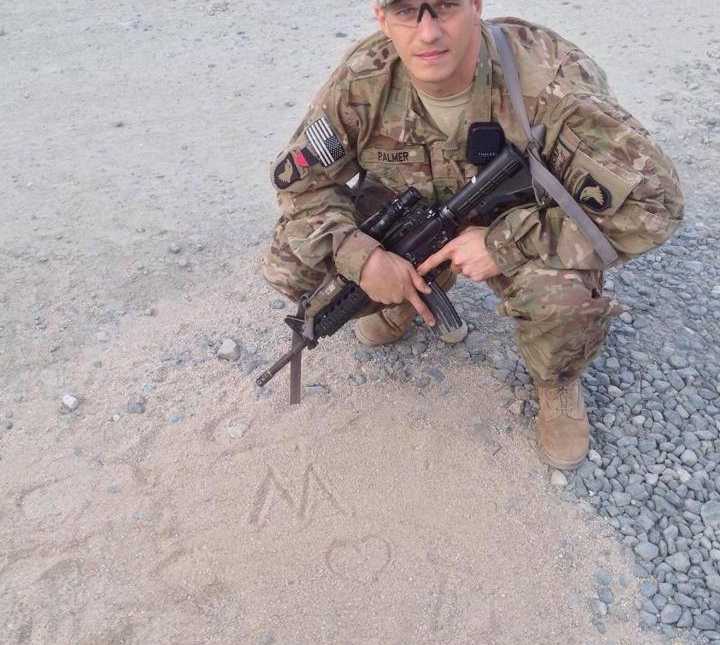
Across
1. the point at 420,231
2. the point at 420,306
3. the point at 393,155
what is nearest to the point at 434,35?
the point at 393,155

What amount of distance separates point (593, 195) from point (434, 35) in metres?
0.71

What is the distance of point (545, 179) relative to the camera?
2.49 meters

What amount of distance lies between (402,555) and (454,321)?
32.9 inches

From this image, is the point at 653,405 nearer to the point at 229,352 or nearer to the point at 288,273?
the point at 288,273

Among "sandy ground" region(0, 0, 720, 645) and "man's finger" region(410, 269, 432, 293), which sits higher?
"man's finger" region(410, 269, 432, 293)

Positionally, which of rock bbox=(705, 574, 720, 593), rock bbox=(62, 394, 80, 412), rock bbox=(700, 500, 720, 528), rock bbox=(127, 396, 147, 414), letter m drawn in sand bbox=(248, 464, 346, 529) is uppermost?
rock bbox=(700, 500, 720, 528)

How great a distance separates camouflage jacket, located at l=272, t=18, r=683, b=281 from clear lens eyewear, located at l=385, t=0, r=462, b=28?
0.79ft

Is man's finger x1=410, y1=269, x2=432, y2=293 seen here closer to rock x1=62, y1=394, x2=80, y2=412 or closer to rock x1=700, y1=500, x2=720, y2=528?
rock x1=700, y1=500, x2=720, y2=528

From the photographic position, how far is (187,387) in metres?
3.31

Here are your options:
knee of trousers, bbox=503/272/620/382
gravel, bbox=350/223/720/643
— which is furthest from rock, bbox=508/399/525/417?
knee of trousers, bbox=503/272/620/382

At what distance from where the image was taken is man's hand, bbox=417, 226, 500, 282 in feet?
8.73

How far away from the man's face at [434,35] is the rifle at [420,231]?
0.34m

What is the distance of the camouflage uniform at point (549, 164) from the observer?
2416 mm

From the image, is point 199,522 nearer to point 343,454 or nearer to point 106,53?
point 343,454
